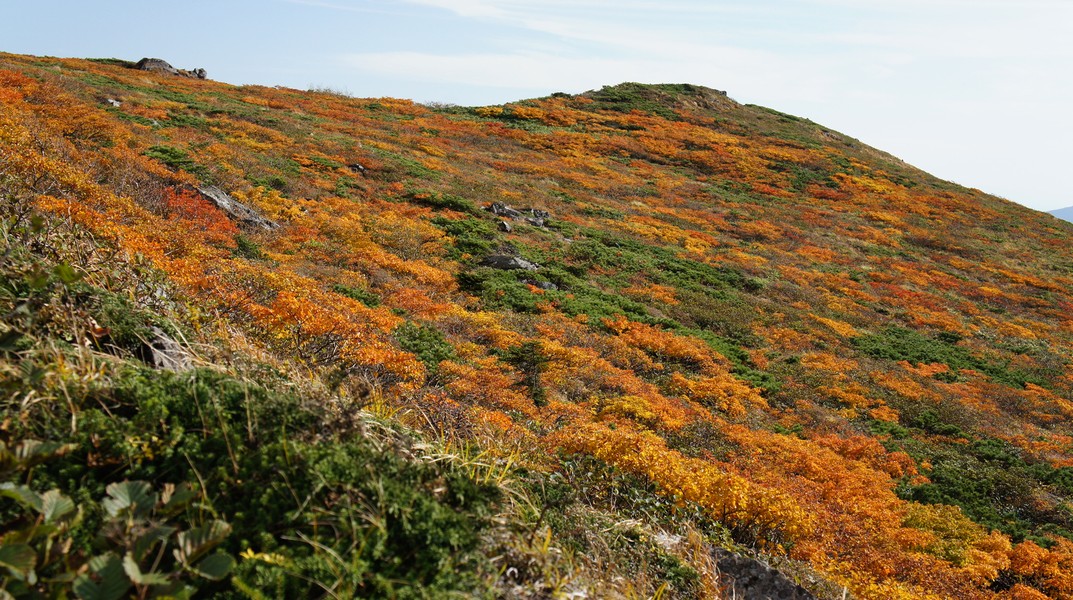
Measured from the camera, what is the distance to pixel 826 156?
52.9 meters

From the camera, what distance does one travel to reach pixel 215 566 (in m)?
2.29

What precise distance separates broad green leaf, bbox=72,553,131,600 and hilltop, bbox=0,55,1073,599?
0.05 ft

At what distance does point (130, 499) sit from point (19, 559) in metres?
0.47

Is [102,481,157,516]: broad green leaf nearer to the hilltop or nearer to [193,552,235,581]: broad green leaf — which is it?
the hilltop

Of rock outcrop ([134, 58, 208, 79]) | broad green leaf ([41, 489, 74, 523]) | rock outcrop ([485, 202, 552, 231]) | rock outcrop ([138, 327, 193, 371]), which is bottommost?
broad green leaf ([41, 489, 74, 523])

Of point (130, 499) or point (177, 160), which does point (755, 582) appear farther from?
point (177, 160)

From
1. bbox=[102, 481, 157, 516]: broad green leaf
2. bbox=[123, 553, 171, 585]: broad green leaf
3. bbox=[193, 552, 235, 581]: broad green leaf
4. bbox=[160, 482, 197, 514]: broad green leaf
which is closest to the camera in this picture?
bbox=[123, 553, 171, 585]: broad green leaf

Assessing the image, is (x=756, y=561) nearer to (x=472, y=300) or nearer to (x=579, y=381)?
(x=579, y=381)

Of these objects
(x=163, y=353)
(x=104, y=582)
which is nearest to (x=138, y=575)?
(x=104, y=582)

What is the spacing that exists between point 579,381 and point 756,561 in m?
7.82

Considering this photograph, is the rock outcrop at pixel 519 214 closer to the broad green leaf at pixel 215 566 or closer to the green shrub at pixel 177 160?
the green shrub at pixel 177 160

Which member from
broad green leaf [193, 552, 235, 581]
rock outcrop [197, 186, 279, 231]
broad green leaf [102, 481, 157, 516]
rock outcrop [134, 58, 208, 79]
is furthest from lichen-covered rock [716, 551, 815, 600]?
rock outcrop [134, 58, 208, 79]

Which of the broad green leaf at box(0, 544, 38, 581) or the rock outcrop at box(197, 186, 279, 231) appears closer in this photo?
the broad green leaf at box(0, 544, 38, 581)

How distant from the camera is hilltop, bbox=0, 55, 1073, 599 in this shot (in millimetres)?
2787
